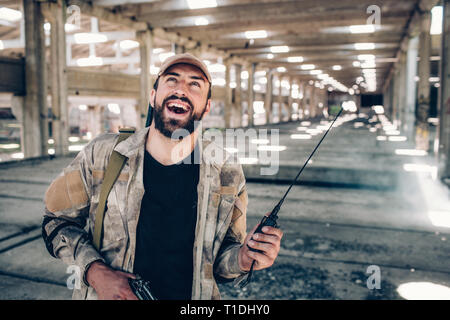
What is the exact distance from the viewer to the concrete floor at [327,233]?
360 cm

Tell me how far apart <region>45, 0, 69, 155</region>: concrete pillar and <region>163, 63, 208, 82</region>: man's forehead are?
41.8 ft

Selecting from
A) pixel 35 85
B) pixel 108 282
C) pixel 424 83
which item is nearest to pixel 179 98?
pixel 108 282

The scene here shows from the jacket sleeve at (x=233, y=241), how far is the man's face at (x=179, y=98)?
0.31 metres

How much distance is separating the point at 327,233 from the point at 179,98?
13.8 ft

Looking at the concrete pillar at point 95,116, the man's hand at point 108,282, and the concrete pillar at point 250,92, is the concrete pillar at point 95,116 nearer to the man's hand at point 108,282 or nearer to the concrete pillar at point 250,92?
A: the concrete pillar at point 250,92

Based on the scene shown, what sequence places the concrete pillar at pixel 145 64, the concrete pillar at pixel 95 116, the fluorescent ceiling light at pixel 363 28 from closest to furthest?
the fluorescent ceiling light at pixel 363 28 → the concrete pillar at pixel 145 64 → the concrete pillar at pixel 95 116

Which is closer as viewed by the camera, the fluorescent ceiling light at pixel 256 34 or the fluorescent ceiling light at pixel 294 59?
the fluorescent ceiling light at pixel 256 34

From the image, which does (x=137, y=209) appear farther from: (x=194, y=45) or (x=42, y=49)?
(x=194, y=45)

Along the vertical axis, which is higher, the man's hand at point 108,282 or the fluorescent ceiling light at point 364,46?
the fluorescent ceiling light at point 364,46

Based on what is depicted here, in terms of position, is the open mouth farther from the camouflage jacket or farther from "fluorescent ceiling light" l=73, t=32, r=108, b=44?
"fluorescent ceiling light" l=73, t=32, r=108, b=44

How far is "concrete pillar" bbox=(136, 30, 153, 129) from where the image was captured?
57.5 ft

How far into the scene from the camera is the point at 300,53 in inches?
961

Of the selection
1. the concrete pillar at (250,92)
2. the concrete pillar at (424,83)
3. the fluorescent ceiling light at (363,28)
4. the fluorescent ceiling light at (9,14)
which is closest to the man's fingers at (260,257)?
the concrete pillar at (424,83)

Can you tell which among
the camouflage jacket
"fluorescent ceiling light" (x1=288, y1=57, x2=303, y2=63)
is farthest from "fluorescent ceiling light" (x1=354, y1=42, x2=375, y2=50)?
the camouflage jacket
